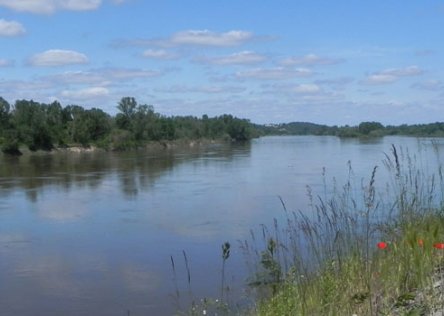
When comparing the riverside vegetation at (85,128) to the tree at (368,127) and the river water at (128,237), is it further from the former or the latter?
the river water at (128,237)

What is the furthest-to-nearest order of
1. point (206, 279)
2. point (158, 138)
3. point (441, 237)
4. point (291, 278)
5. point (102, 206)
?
point (158, 138) → point (102, 206) → point (206, 279) → point (291, 278) → point (441, 237)

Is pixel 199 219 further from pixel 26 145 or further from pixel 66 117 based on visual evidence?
pixel 66 117

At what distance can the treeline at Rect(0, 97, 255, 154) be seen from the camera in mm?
72000

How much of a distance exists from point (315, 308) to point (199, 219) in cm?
1478

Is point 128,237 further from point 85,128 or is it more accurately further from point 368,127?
point 368,127

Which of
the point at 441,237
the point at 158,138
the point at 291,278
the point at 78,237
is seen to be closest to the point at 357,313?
the point at 441,237

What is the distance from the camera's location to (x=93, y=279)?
1194 cm

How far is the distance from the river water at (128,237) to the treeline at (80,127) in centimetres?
3990

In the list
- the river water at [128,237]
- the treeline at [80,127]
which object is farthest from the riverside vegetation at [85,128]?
the river water at [128,237]

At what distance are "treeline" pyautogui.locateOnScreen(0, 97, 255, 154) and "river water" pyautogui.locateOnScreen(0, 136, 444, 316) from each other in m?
39.9

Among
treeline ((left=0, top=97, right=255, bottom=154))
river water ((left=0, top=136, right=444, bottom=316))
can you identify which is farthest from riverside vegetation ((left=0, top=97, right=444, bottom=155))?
river water ((left=0, top=136, right=444, bottom=316))

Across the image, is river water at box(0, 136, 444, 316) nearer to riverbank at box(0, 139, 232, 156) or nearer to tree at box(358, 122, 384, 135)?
riverbank at box(0, 139, 232, 156)

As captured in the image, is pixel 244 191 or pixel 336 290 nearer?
pixel 336 290

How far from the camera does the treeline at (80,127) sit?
72.0 meters
